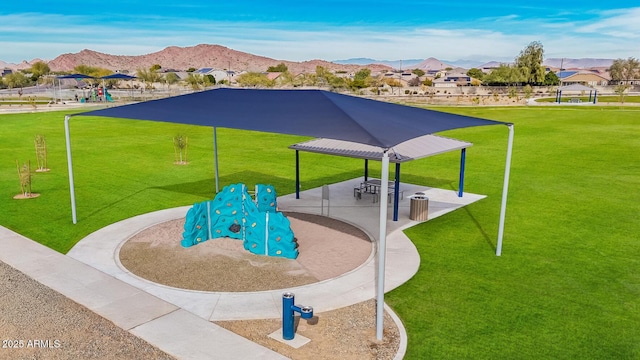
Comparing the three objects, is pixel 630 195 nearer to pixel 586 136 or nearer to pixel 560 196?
pixel 560 196

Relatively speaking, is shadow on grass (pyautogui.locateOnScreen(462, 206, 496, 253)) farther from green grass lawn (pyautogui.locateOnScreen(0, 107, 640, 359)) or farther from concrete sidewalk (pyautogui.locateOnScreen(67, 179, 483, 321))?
concrete sidewalk (pyautogui.locateOnScreen(67, 179, 483, 321))

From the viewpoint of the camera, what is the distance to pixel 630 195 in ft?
61.4

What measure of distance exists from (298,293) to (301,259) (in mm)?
1938

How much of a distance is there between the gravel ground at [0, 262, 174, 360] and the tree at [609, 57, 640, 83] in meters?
197

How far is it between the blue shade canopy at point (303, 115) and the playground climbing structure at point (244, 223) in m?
2.08

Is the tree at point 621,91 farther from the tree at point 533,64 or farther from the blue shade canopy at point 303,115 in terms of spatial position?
the blue shade canopy at point 303,115

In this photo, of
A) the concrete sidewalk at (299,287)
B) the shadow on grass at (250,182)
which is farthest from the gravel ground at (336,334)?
the shadow on grass at (250,182)

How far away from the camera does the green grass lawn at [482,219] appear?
8.71m

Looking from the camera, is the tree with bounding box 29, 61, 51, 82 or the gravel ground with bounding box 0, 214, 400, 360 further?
the tree with bounding box 29, 61, 51, 82

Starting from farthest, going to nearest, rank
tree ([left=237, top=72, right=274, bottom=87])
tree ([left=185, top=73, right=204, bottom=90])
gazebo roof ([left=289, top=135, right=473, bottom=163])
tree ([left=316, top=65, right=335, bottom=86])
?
tree ([left=316, top=65, right=335, bottom=86])
tree ([left=237, top=72, right=274, bottom=87])
tree ([left=185, top=73, right=204, bottom=90])
gazebo roof ([left=289, top=135, right=473, bottom=163])

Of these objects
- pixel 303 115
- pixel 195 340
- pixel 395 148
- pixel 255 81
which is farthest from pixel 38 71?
pixel 195 340

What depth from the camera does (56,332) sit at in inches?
330

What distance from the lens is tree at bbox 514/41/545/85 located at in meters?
125

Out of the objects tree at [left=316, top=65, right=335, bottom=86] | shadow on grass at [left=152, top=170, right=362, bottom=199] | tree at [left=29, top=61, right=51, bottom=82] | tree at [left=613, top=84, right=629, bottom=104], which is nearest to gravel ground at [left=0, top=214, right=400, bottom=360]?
shadow on grass at [left=152, top=170, right=362, bottom=199]
